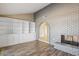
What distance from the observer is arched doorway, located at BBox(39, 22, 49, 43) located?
2.36 meters

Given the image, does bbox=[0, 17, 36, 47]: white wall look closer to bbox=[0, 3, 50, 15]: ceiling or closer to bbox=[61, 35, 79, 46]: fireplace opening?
bbox=[0, 3, 50, 15]: ceiling

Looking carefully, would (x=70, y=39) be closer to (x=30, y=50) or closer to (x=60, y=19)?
(x=60, y=19)

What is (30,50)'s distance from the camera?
2.28 metres

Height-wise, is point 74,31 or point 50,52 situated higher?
point 74,31

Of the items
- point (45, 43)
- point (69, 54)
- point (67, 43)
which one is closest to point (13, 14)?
point (45, 43)

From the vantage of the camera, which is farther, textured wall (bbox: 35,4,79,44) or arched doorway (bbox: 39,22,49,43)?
arched doorway (bbox: 39,22,49,43)

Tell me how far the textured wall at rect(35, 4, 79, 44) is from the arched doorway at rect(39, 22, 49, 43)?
0.26ft

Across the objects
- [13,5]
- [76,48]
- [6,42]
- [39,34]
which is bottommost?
[76,48]

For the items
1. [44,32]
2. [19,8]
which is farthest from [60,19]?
[19,8]

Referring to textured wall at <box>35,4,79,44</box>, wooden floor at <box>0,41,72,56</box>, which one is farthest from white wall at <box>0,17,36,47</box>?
textured wall at <box>35,4,79,44</box>

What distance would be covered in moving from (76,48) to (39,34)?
959 millimetres

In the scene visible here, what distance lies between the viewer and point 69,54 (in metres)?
2.23

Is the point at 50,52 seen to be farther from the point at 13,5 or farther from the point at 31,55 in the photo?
the point at 13,5

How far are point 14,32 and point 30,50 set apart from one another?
0.60 metres
